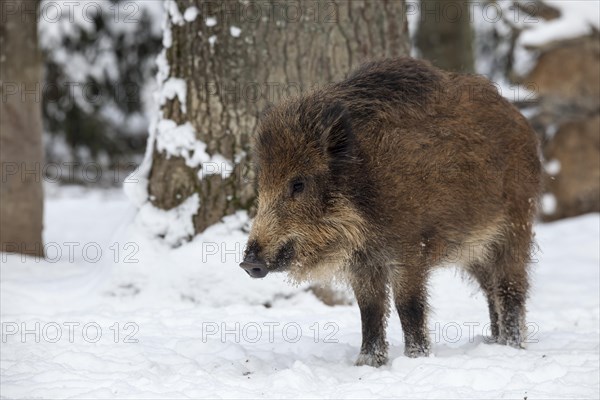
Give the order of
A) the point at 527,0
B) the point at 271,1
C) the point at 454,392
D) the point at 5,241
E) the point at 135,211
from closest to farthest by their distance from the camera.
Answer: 1. the point at 454,392
2. the point at 271,1
3. the point at 135,211
4. the point at 5,241
5. the point at 527,0

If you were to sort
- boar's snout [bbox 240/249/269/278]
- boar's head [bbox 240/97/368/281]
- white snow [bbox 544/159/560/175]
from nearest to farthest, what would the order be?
boar's snout [bbox 240/249/269/278], boar's head [bbox 240/97/368/281], white snow [bbox 544/159/560/175]

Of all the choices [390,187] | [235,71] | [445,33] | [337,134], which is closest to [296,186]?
[337,134]

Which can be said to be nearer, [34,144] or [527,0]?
[34,144]

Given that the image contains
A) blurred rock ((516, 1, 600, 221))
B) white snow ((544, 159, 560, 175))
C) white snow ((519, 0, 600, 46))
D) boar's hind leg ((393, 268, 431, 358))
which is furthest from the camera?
white snow ((544, 159, 560, 175))

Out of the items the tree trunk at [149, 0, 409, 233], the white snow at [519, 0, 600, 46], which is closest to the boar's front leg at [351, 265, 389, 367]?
the tree trunk at [149, 0, 409, 233]

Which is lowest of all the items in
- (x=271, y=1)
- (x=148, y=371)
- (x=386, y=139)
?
(x=148, y=371)

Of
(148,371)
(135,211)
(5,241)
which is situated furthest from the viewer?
(5,241)

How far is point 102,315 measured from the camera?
6078mm

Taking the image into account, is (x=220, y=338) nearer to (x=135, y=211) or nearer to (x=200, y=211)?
(x=200, y=211)

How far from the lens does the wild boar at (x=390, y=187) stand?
15.9ft

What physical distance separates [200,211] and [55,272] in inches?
65.5

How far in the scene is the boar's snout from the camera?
4488mm

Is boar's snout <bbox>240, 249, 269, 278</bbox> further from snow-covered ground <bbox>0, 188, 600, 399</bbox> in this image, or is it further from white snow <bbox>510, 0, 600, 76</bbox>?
white snow <bbox>510, 0, 600, 76</bbox>

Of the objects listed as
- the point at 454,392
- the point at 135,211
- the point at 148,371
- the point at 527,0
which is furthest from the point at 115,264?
the point at 527,0
